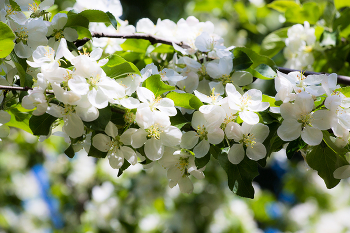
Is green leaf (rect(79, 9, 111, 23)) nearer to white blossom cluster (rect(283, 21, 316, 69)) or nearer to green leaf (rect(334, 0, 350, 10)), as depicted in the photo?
white blossom cluster (rect(283, 21, 316, 69))

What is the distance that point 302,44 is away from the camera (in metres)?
1.21

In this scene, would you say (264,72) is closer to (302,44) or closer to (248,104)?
(248,104)

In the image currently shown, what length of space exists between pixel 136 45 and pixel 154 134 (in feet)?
1.51

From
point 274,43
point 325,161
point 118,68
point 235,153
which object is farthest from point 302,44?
point 118,68

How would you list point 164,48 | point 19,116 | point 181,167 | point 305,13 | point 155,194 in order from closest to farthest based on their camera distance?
point 181,167, point 19,116, point 164,48, point 305,13, point 155,194

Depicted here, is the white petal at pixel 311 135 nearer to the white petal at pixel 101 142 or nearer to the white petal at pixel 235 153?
the white petal at pixel 235 153

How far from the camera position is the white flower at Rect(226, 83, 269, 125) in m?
0.62

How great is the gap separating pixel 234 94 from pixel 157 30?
1.63 feet

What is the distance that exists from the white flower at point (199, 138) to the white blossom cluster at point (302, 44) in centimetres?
77

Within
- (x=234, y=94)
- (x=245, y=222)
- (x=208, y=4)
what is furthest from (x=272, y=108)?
(x=245, y=222)

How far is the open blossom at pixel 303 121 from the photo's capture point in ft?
2.01

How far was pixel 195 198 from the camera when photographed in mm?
2615

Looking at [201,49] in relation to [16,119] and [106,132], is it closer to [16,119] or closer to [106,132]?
[106,132]

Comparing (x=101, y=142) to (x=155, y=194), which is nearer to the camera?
(x=101, y=142)
